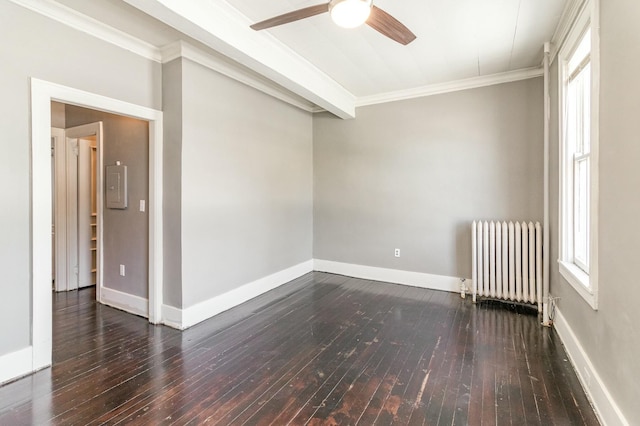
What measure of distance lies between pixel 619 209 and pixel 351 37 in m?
2.40

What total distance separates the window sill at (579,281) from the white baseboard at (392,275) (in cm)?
147

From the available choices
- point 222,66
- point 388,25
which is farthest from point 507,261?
point 222,66

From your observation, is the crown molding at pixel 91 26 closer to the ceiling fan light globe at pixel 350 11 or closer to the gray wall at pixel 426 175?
the ceiling fan light globe at pixel 350 11

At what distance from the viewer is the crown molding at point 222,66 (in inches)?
117

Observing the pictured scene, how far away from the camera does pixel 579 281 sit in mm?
2248

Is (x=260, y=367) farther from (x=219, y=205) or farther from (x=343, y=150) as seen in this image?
(x=343, y=150)

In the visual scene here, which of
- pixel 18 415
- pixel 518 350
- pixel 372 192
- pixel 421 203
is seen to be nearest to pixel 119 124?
pixel 18 415

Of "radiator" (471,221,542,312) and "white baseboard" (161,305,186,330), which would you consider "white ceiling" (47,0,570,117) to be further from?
"white baseboard" (161,305,186,330)

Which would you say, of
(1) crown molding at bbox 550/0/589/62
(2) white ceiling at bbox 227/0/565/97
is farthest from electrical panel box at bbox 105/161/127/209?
(1) crown molding at bbox 550/0/589/62

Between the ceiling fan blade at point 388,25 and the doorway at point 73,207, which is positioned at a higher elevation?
the ceiling fan blade at point 388,25

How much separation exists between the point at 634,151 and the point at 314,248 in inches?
164

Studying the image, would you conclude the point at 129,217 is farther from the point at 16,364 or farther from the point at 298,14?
the point at 298,14

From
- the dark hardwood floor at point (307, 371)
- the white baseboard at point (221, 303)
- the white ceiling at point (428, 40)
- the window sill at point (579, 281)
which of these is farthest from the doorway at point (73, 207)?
the window sill at point (579, 281)

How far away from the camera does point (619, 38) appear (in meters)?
1.62
